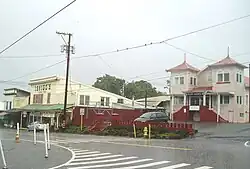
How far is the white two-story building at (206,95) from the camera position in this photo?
43.1 metres

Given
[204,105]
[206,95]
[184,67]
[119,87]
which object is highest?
[184,67]

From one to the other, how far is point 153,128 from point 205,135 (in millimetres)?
4447

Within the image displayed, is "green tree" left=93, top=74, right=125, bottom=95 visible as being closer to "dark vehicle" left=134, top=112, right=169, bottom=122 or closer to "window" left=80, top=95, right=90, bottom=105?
"window" left=80, top=95, right=90, bottom=105

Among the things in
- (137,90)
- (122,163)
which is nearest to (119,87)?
(137,90)

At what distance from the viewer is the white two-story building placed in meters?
43.1

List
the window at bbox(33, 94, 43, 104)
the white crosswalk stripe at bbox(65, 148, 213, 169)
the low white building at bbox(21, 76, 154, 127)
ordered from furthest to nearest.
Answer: the window at bbox(33, 94, 43, 104) < the low white building at bbox(21, 76, 154, 127) < the white crosswalk stripe at bbox(65, 148, 213, 169)

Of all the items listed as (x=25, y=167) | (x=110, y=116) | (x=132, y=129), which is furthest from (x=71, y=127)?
(x=25, y=167)

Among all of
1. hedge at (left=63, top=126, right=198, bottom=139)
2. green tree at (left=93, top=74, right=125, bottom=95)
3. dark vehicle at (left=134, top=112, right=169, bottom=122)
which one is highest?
green tree at (left=93, top=74, right=125, bottom=95)

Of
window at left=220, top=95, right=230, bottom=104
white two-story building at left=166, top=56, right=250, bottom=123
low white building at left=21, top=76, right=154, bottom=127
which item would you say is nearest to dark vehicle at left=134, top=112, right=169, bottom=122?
white two-story building at left=166, top=56, right=250, bottom=123

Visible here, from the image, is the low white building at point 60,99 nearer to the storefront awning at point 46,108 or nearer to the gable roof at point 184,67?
the storefront awning at point 46,108

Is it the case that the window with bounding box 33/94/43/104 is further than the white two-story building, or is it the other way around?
the window with bounding box 33/94/43/104

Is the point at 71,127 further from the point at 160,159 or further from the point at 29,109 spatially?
the point at 160,159

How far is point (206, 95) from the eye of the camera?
48.1m

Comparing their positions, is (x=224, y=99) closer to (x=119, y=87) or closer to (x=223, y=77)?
(x=223, y=77)
